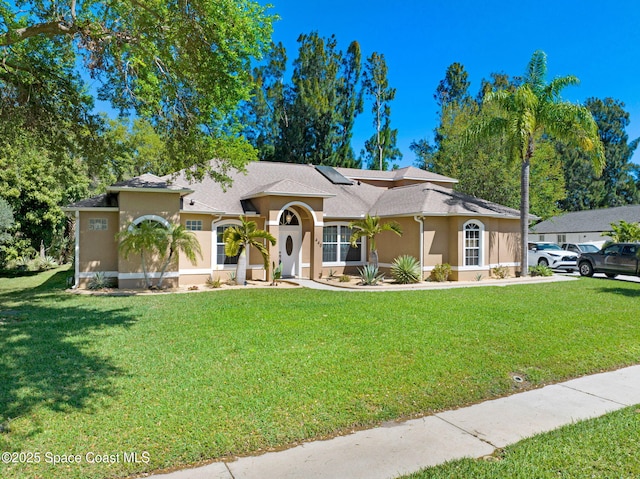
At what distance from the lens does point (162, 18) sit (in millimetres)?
9328

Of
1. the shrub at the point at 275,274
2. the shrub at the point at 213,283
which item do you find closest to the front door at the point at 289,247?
the shrub at the point at 275,274

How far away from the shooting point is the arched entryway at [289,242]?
20.8 m

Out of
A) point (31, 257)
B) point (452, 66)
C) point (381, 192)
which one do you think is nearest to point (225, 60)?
point (381, 192)

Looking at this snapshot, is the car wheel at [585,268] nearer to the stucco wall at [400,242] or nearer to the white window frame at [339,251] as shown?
the stucco wall at [400,242]

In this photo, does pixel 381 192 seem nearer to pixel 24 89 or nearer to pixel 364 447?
pixel 24 89

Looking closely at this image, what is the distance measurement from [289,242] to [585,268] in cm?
1574

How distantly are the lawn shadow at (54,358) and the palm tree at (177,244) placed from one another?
3.86 metres

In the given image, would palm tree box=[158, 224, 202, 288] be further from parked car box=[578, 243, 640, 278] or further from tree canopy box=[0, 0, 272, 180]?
parked car box=[578, 243, 640, 278]

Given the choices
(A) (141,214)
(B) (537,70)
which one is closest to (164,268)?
(A) (141,214)

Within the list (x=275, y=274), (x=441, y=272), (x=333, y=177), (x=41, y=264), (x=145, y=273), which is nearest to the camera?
(x=145, y=273)

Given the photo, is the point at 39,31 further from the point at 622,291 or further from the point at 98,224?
the point at 622,291

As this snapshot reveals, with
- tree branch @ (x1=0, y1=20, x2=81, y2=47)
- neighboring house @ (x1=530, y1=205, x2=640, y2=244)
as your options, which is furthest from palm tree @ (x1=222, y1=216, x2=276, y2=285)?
neighboring house @ (x1=530, y1=205, x2=640, y2=244)

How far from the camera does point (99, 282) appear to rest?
16156 mm

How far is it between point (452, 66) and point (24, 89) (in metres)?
46.7
